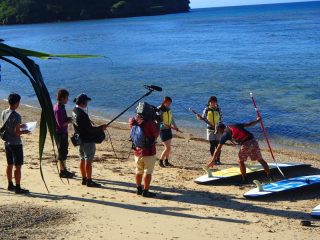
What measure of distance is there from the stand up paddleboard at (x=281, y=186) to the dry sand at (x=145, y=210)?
147 mm

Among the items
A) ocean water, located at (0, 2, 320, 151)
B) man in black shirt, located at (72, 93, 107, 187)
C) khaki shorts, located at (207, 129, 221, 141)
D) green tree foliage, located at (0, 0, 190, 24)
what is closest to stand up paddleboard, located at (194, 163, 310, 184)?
khaki shorts, located at (207, 129, 221, 141)

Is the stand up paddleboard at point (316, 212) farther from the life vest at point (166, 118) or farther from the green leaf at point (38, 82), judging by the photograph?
the green leaf at point (38, 82)

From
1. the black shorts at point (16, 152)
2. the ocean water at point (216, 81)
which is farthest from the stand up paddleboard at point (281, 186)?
the ocean water at point (216, 81)

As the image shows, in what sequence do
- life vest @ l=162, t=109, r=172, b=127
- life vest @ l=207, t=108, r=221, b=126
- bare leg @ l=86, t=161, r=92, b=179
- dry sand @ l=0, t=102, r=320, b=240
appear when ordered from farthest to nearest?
life vest @ l=207, t=108, r=221, b=126, life vest @ l=162, t=109, r=172, b=127, bare leg @ l=86, t=161, r=92, b=179, dry sand @ l=0, t=102, r=320, b=240

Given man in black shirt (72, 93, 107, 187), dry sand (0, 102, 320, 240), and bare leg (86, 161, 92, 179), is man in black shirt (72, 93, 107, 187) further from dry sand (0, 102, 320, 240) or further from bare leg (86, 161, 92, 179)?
dry sand (0, 102, 320, 240)

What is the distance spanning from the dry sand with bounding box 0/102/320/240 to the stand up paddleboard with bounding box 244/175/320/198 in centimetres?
15

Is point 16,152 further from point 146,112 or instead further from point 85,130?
point 146,112

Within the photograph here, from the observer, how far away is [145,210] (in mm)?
8352

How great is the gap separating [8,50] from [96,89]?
33.2m

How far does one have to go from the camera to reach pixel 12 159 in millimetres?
8891

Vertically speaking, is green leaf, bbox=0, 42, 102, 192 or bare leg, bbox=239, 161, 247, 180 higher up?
green leaf, bbox=0, 42, 102, 192

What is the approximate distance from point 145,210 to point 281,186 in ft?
9.40

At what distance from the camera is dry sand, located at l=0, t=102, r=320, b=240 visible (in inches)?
287

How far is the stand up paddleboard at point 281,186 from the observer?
9.46 metres
